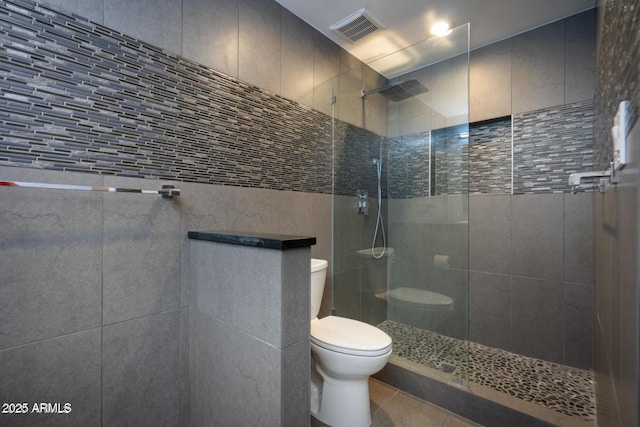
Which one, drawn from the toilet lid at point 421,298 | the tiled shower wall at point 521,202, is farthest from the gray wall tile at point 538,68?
the toilet lid at point 421,298

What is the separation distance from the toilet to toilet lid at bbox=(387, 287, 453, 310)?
2.20 ft

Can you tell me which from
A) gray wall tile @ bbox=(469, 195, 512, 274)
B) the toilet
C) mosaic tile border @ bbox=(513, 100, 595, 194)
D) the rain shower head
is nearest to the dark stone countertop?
the toilet

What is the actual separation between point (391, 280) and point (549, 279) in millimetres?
1167

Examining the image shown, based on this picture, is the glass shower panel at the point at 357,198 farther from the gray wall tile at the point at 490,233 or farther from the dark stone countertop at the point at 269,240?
the dark stone countertop at the point at 269,240

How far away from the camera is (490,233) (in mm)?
2365

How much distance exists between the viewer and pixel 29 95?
40.6 inches

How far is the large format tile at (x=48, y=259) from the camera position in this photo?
100 centimetres

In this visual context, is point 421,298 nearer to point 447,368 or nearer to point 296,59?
point 447,368

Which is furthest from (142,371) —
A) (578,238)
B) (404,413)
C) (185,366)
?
(578,238)

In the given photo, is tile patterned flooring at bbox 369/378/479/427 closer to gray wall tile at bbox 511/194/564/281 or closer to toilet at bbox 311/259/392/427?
toilet at bbox 311/259/392/427

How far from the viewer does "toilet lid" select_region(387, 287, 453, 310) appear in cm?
203

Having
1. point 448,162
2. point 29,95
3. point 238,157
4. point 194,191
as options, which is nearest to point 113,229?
point 194,191

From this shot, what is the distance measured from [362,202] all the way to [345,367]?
4.42ft

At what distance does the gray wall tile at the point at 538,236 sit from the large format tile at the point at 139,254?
8.08 feet
